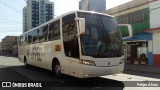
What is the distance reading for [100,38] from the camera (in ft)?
35.5

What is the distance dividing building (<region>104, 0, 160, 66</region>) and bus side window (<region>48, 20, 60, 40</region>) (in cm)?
1200

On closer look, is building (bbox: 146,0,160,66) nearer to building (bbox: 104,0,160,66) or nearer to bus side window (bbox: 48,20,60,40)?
building (bbox: 104,0,160,66)

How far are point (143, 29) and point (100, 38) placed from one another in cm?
1594

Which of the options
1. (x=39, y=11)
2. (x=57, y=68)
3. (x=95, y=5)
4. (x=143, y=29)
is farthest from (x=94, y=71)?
(x=95, y=5)

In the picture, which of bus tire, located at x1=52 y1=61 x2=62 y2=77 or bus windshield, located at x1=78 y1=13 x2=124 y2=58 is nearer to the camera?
bus windshield, located at x1=78 y1=13 x2=124 y2=58

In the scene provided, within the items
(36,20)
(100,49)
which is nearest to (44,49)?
(100,49)

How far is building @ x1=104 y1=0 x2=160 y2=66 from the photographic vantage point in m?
24.3

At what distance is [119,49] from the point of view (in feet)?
37.0

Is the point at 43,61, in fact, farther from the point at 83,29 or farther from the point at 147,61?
the point at 147,61

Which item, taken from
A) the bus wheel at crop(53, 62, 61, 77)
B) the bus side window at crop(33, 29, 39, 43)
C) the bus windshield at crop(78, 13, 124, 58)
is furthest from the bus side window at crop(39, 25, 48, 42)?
the bus windshield at crop(78, 13, 124, 58)

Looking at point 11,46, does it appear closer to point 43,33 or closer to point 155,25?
point 155,25

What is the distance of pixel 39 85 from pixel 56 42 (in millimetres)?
2855

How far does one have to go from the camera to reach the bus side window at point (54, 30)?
13113mm

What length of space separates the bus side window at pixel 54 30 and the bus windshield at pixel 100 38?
2304 mm
